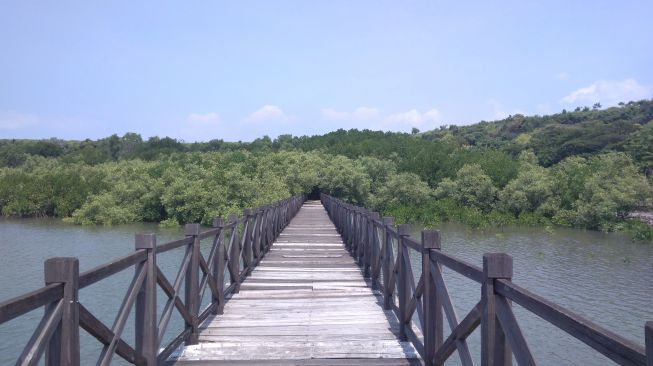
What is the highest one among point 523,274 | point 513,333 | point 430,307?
point 513,333

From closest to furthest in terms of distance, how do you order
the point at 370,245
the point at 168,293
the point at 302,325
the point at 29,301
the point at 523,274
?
the point at 29,301
the point at 168,293
the point at 302,325
the point at 370,245
the point at 523,274

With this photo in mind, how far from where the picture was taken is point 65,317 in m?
2.64

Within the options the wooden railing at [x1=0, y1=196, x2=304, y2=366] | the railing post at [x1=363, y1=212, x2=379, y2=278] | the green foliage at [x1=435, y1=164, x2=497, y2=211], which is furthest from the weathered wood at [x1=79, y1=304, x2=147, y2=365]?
the green foliage at [x1=435, y1=164, x2=497, y2=211]

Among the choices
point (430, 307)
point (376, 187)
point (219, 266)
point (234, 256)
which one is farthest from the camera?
point (376, 187)

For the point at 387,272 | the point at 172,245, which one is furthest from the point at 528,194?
the point at 172,245

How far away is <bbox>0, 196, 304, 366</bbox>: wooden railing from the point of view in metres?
2.50

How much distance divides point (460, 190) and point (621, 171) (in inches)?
405

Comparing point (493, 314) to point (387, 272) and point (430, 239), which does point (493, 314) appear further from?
point (387, 272)

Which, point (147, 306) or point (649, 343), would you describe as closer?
point (649, 343)

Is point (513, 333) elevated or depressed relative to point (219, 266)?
elevated

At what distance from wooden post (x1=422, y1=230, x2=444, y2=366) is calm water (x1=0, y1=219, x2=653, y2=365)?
65 cm

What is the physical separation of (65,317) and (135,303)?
114 centimetres

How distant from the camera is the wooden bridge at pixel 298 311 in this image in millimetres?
2543

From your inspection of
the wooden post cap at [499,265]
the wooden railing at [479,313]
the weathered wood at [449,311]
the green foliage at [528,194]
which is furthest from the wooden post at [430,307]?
the green foliage at [528,194]
